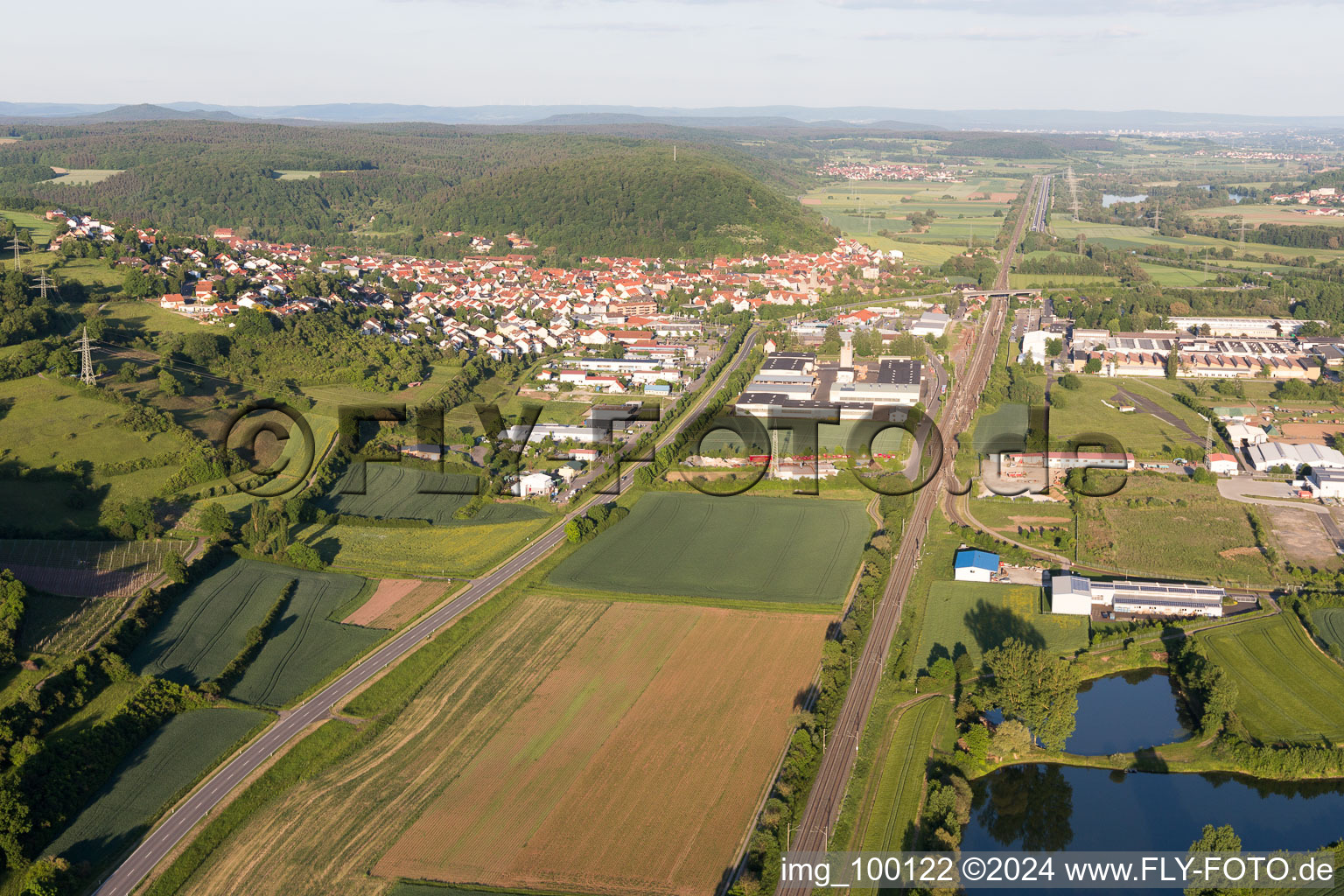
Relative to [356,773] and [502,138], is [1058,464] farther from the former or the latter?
[502,138]

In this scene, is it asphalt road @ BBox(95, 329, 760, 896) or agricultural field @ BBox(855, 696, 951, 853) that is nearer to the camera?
asphalt road @ BBox(95, 329, 760, 896)

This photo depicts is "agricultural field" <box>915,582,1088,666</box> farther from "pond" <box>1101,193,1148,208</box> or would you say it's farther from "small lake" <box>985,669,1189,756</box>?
"pond" <box>1101,193,1148,208</box>

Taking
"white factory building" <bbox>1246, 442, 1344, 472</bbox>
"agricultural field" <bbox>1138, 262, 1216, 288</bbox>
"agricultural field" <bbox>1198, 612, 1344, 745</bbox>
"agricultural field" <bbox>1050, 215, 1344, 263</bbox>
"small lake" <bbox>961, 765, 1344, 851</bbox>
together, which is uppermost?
"agricultural field" <bbox>1050, 215, 1344, 263</bbox>

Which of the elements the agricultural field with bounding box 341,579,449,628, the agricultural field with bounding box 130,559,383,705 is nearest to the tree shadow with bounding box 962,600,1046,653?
the agricultural field with bounding box 341,579,449,628

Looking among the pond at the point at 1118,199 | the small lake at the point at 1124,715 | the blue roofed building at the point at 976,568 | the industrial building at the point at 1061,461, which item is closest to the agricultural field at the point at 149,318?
the blue roofed building at the point at 976,568

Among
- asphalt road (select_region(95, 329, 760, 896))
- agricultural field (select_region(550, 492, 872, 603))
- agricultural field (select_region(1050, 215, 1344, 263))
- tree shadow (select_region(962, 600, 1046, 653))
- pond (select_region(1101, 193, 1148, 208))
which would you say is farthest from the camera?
pond (select_region(1101, 193, 1148, 208))

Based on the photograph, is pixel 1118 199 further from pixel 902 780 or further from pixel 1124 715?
pixel 902 780

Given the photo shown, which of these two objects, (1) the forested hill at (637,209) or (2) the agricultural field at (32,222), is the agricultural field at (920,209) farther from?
(2) the agricultural field at (32,222)
